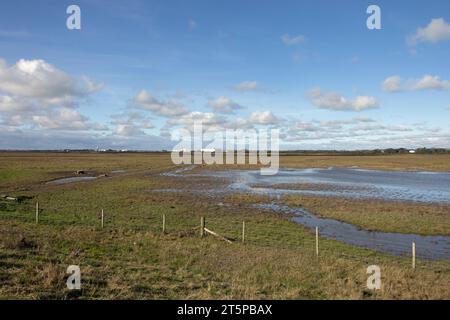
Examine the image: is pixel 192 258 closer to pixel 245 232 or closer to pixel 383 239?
pixel 245 232

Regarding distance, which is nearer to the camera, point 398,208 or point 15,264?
point 15,264

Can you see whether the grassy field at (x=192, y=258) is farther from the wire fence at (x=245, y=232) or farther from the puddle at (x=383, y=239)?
the puddle at (x=383, y=239)

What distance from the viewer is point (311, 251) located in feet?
65.3

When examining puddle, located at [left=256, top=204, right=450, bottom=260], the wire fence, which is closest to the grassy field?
the wire fence

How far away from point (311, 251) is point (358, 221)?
11.9 metres

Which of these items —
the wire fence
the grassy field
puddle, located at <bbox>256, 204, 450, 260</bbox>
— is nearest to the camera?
the grassy field

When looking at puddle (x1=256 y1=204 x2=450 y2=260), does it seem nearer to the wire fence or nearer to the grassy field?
the wire fence

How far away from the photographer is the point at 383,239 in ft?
80.8

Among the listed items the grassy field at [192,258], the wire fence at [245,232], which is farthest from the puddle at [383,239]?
the grassy field at [192,258]

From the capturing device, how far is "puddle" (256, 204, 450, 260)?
21.6 m

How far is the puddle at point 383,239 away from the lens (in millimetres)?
21562

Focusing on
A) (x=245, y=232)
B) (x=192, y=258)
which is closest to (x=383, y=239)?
(x=245, y=232)
